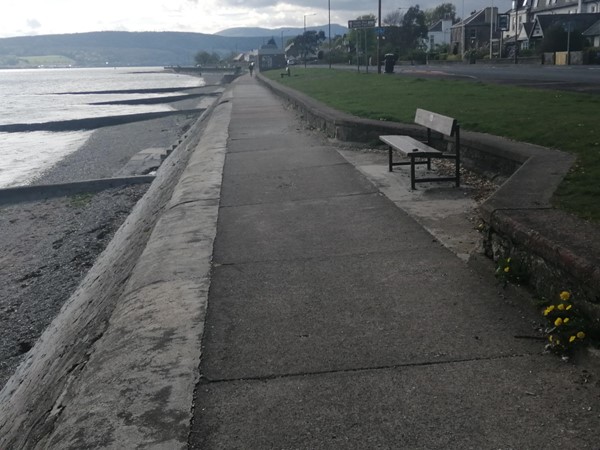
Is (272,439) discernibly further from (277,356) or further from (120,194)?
(120,194)

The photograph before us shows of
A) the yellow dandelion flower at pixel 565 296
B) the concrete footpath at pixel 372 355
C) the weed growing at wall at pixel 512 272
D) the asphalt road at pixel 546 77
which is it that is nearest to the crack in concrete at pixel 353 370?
the concrete footpath at pixel 372 355

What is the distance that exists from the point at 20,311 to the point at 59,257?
265 centimetres

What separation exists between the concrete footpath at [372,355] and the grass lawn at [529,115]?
1.26 meters

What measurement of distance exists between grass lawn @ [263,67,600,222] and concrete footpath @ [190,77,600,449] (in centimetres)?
126

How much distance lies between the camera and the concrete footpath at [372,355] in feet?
11.2

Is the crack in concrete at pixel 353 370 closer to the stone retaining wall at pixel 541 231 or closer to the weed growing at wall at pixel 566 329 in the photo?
the weed growing at wall at pixel 566 329

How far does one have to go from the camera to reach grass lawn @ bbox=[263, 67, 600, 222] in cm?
635

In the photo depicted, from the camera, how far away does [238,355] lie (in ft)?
14.1

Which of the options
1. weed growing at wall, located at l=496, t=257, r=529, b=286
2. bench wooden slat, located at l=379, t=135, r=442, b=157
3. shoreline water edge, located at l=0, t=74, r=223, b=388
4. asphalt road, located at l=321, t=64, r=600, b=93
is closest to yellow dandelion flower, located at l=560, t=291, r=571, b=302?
weed growing at wall, located at l=496, t=257, r=529, b=286

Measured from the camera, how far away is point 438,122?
361 inches

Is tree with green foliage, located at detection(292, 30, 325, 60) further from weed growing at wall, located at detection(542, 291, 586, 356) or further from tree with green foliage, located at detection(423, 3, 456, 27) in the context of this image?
weed growing at wall, located at detection(542, 291, 586, 356)

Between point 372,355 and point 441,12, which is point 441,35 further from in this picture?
point 372,355

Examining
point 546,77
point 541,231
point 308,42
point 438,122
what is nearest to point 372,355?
point 541,231

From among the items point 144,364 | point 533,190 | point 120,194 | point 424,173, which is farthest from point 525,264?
point 120,194
